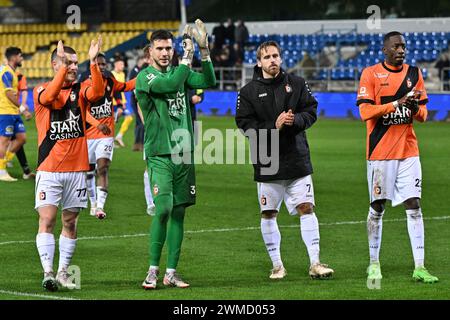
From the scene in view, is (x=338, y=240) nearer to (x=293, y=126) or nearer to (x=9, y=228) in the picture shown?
(x=293, y=126)

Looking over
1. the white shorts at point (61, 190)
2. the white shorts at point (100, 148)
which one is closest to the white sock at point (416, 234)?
the white shorts at point (61, 190)

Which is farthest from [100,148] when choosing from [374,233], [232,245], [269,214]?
[374,233]

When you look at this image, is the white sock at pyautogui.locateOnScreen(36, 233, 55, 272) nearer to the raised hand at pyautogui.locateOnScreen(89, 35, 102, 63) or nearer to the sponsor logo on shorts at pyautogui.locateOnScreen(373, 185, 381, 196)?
the raised hand at pyautogui.locateOnScreen(89, 35, 102, 63)

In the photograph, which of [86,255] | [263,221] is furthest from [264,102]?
[86,255]

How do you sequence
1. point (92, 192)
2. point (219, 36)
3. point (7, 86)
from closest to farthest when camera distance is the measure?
point (92, 192) < point (7, 86) < point (219, 36)

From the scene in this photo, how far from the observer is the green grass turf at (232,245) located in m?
9.85

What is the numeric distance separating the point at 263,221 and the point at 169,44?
6.91 ft

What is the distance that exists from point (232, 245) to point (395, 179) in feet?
9.41

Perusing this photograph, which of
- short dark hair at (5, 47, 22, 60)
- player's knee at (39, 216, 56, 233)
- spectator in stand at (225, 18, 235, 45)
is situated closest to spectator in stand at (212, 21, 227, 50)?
spectator in stand at (225, 18, 235, 45)

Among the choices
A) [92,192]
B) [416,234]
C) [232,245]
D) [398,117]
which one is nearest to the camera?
[416,234]

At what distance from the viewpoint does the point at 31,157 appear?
24516 millimetres

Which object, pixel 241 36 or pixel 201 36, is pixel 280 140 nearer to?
pixel 201 36

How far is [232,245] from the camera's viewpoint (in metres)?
12.9

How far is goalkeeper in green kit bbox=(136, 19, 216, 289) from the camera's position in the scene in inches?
390
